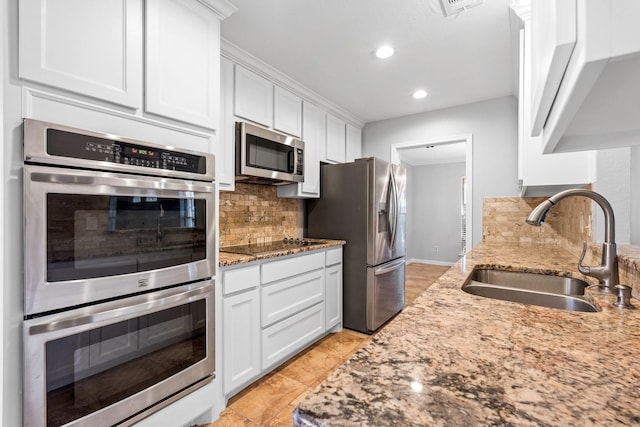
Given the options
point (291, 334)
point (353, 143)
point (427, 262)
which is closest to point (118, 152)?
point (291, 334)

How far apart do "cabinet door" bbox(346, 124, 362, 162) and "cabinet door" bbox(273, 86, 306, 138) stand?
3.16 ft

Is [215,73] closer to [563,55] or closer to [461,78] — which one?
[563,55]

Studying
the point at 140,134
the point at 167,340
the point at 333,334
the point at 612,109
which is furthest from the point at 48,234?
the point at 333,334

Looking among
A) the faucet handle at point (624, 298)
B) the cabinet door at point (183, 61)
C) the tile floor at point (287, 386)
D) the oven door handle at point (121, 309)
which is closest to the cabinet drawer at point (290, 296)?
the tile floor at point (287, 386)

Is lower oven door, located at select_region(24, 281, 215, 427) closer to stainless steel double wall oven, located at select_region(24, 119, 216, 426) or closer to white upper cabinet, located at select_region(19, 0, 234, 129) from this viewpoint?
stainless steel double wall oven, located at select_region(24, 119, 216, 426)

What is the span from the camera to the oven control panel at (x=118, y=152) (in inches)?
41.3

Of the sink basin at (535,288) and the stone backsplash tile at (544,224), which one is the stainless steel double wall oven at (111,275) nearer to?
the sink basin at (535,288)

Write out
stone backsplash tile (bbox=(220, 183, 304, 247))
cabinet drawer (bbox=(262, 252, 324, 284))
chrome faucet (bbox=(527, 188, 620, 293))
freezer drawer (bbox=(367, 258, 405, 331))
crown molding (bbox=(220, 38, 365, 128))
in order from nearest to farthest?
1. chrome faucet (bbox=(527, 188, 620, 293))
2. cabinet drawer (bbox=(262, 252, 324, 284))
3. crown molding (bbox=(220, 38, 365, 128))
4. stone backsplash tile (bbox=(220, 183, 304, 247))
5. freezer drawer (bbox=(367, 258, 405, 331))

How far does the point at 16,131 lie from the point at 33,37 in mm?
332

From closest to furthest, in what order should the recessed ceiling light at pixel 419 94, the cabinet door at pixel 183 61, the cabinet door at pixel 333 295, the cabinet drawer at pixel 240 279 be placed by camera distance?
the cabinet door at pixel 183 61 → the cabinet drawer at pixel 240 279 → the cabinet door at pixel 333 295 → the recessed ceiling light at pixel 419 94

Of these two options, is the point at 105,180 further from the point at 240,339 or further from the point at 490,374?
the point at 490,374

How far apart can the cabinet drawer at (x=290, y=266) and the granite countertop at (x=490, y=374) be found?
1343mm

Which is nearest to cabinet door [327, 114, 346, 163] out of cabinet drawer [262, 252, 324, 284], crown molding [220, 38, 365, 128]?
crown molding [220, 38, 365, 128]

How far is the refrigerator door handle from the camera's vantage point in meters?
2.75
